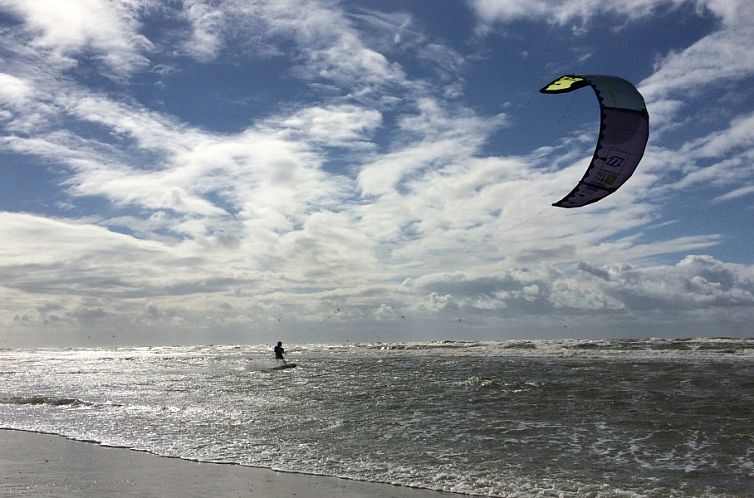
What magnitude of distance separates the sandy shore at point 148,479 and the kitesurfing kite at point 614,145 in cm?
634

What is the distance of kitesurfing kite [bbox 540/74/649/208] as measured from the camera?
1116 centimetres

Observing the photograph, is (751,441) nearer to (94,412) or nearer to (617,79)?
(617,79)

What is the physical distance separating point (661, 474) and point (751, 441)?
3.04 m

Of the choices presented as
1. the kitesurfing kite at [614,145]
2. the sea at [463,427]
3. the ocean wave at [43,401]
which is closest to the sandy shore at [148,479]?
the sea at [463,427]

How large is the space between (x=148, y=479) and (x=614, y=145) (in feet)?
32.4

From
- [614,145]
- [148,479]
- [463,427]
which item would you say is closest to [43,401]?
[148,479]

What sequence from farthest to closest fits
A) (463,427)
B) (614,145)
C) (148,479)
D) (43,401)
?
(43,401), (463,427), (614,145), (148,479)

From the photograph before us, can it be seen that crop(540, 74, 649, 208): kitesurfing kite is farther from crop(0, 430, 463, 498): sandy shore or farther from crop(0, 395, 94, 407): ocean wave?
crop(0, 395, 94, 407): ocean wave


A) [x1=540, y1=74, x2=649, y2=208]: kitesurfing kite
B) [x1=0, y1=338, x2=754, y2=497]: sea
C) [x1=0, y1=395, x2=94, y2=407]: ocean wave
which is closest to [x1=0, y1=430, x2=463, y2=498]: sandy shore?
[x1=0, y1=338, x2=754, y2=497]: sea

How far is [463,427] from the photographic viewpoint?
12664mm

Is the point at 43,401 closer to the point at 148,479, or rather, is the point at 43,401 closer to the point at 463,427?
the point at 148,479

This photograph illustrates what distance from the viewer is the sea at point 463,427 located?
9.05 m

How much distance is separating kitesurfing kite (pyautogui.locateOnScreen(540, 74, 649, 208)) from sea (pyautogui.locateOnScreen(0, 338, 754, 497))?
15.5 ft

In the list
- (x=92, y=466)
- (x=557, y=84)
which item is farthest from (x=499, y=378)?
(x=92, y=466)
